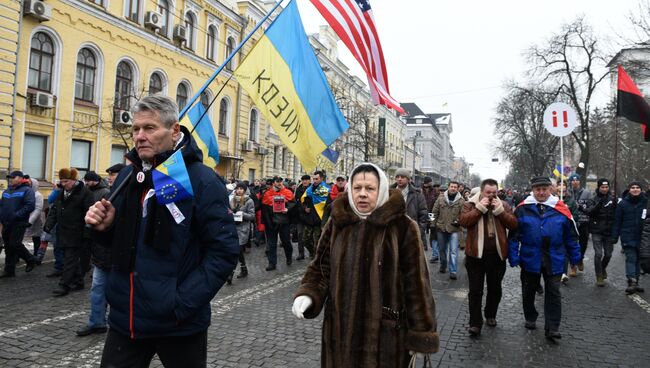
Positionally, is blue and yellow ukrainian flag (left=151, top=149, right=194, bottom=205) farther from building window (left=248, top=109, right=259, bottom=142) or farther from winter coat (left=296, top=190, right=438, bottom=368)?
building window (left=248, top=109, right=259, bottom=142)

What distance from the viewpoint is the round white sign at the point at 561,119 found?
905cm

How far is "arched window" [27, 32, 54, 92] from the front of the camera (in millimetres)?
17328

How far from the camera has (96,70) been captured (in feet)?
65.8

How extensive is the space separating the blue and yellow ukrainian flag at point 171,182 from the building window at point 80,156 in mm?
19231

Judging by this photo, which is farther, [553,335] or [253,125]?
[253,125]

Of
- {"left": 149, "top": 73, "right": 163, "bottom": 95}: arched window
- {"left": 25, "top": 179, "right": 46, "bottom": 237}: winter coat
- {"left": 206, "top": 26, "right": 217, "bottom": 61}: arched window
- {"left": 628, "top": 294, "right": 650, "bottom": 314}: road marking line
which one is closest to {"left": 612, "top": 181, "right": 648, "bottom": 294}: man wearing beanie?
{"left": 628, "top": 294, "right": 650, "bottom": 314}: road marking line

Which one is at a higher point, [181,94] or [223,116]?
[181,94]

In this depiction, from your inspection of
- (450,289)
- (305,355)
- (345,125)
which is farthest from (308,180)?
(305,355)

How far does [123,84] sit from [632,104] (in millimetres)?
20369

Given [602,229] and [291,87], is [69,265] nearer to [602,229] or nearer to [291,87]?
[291,87]

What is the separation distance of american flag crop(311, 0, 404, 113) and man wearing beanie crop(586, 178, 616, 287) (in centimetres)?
519

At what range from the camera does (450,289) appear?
8.33m

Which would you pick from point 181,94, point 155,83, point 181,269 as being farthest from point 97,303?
point 181,94

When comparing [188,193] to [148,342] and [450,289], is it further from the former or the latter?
[450,289]
